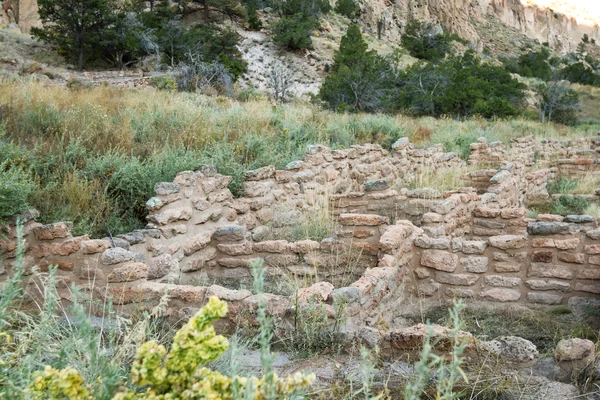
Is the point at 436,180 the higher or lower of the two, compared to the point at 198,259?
higher

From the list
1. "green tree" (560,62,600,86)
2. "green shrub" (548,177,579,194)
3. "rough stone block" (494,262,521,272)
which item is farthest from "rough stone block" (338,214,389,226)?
"green tree" (560,62,600,86)

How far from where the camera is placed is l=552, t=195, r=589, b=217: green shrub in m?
8.69

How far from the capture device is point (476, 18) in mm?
60781

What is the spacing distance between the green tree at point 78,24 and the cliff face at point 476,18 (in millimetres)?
24723

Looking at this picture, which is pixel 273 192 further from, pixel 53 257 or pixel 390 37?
pixel 390 37

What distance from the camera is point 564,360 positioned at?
288 cm

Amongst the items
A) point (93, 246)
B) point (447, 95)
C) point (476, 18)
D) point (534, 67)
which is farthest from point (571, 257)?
point (476, 18)

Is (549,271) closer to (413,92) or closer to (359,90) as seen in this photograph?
(359,90)

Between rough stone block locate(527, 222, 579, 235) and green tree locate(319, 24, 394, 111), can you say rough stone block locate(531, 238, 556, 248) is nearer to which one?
rough stone block locate(527, 222, 579, 235)

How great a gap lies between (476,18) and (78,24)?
175 ft

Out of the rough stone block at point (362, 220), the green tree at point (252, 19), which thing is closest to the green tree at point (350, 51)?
the green tree at point (252, 19)

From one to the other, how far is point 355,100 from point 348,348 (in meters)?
15.0

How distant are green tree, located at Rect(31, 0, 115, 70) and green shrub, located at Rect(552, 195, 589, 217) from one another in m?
16.8

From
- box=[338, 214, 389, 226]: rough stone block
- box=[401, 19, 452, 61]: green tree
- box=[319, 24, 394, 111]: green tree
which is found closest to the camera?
box=[338, 214, 389, 226]: rough stone block
